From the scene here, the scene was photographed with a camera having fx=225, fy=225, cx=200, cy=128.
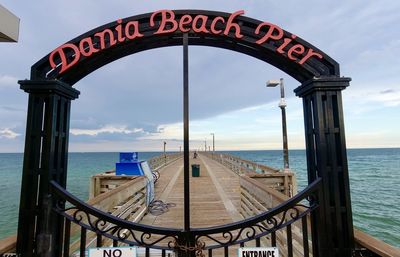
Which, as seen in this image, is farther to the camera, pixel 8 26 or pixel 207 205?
pixel 207 205

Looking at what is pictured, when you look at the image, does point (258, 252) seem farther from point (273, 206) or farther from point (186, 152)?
point (273, 206)

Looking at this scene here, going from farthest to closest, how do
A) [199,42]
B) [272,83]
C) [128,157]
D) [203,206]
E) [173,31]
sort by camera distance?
1. [272,83]
2. [128,157]
3. [203,206]
4. [199,42]
5. [173,31]

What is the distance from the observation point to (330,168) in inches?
101

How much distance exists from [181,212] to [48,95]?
5846 millimetres

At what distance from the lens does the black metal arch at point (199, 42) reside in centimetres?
275

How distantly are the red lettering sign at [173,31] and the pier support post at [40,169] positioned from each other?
0.37 metres

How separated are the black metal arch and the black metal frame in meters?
0.01

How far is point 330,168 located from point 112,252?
8.49 feet

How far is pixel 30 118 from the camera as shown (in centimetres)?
255

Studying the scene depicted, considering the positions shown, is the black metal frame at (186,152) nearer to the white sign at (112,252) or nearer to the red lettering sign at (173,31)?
the red lettering sign at (173,31)

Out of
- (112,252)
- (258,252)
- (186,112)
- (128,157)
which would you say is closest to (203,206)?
(128,157)

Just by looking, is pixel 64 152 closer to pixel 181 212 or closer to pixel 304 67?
pixel 304 67

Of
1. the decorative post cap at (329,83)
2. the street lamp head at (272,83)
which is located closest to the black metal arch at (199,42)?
the decorative post cap at (329,83)

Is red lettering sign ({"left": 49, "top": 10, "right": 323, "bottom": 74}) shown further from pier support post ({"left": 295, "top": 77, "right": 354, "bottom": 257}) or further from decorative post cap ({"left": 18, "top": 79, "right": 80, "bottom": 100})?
pier support post ({"left": 295, "top": 77, "right": 354, "bottom": 257})
